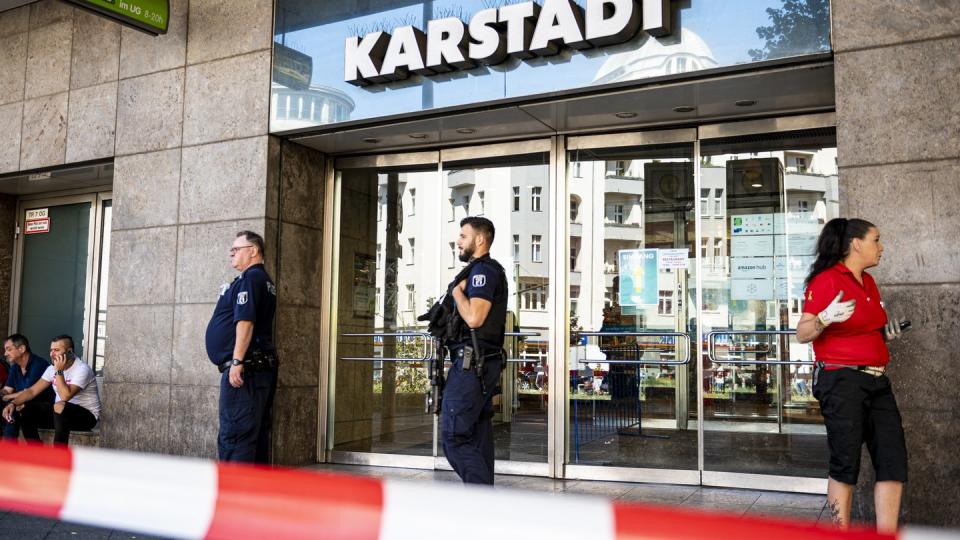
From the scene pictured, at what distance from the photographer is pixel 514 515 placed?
1.33 meters

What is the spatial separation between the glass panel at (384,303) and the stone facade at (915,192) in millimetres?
3667

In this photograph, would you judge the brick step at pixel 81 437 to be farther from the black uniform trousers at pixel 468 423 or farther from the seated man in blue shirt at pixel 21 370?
the black uniform trousers at pixel 468 423

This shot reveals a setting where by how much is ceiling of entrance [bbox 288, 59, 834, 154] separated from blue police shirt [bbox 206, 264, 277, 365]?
2.16m

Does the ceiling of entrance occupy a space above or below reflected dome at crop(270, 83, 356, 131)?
below

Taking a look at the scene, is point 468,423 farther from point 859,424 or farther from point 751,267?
point 751,267

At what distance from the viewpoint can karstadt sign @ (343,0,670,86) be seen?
551 cm

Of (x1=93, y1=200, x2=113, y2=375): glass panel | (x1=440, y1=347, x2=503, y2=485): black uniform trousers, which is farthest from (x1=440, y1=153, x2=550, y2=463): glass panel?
(x1=93, y1=200, x2=113, y2=375): glass panel

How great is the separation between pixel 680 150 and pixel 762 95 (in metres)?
0.91

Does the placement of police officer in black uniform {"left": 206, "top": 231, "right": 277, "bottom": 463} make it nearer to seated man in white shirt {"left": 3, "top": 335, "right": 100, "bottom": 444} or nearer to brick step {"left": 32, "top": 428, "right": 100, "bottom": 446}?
seated man in white shirt {"left": 3, "top": 335, "right": 100, "bottom": 444}

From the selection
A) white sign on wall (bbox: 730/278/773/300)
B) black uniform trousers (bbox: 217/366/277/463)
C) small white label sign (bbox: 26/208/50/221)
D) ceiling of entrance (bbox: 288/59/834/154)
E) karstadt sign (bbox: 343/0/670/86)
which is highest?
karstadt sign (bbox: 343/0/670/86)

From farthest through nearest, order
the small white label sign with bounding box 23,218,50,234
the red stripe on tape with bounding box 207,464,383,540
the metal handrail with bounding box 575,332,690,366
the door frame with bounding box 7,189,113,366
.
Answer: the small white label sign with bounding box 23,218,50,234 → the door frame with bounding box 7,189,113,366 → the metal handrail with bounding box 575,332,690,366 → the red stripe on tape with bounding box 207,464,383,540

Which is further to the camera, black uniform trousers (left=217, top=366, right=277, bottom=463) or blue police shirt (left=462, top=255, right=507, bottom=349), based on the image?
black uniform trousers (left=217, top=366, right=277, bottom=463)

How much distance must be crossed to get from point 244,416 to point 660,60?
349cm

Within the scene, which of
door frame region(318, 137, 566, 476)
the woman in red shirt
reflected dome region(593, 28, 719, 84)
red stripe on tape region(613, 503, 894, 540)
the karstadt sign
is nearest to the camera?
red stripe on tape region(613, 503, 894, 540)
